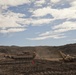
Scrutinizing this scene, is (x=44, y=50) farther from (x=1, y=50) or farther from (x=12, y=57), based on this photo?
(x=12, y=57)

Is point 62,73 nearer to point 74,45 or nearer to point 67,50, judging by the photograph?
point 67,50

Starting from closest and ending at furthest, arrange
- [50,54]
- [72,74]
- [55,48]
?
[72,74]
[50,54]
[55,48]

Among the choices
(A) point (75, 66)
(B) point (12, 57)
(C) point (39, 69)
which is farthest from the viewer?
(B) point (12, 57)

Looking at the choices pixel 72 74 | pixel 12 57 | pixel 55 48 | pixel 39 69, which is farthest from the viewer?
pixel 55 48

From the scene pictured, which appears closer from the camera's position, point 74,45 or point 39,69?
point 39,69

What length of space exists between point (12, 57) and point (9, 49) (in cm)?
1740

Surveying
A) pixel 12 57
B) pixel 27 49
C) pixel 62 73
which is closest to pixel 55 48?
pixel 27 49

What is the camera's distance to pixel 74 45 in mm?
60156

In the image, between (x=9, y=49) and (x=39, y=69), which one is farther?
(x=9, y=49)

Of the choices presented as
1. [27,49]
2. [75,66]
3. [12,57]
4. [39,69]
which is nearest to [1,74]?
[39,69]

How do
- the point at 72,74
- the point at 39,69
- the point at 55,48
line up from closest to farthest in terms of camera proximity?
the point at 72,74, the point at 39,69, the point at 55,48

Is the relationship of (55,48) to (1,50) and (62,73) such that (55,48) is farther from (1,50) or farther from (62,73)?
(62,73)

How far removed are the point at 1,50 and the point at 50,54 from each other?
1182 cm

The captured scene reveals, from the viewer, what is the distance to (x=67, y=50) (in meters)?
56.3
